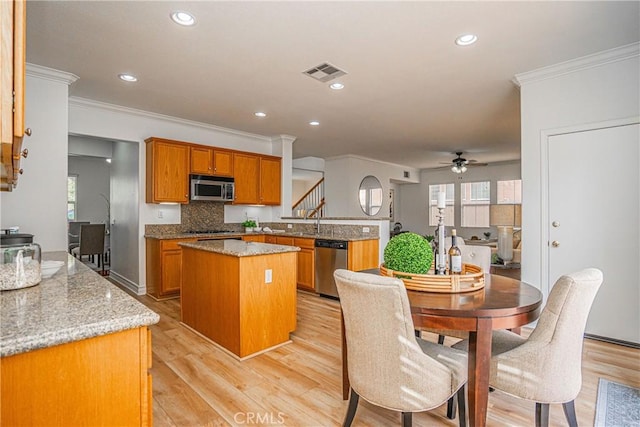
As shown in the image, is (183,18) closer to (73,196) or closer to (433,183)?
(73,196)

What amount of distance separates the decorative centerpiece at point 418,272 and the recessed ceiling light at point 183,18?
2122mm

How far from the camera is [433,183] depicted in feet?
32.1

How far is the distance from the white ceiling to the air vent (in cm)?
9

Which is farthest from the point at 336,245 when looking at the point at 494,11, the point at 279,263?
the point at 494,11

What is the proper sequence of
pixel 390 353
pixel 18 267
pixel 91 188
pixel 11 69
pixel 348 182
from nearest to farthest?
pixel 11 69 → pixel 18 267 → pixel 390 353 → pixel 348 182 → pixel 91 188

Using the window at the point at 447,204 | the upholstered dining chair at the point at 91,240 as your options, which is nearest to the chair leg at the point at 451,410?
the upholstered dining chair at the point at 91,240

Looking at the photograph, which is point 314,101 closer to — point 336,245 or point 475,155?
point 336,245

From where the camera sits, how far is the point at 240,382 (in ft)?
7.49

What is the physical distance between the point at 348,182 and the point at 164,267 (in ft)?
15.3

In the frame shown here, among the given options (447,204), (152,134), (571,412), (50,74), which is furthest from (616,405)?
(447,204)

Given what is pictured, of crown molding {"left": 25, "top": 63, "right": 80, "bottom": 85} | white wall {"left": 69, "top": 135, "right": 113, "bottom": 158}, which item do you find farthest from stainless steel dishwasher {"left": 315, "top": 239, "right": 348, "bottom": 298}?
white wall {"left": 69, "top": 135, "right": 113, "bottom": 158}

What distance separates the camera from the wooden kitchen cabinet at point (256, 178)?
5.43m

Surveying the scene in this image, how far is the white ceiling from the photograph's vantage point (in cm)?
227

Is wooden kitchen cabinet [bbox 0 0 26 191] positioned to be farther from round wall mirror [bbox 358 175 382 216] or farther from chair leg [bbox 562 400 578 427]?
round wall mirror [bbox 358 175 382 216]
